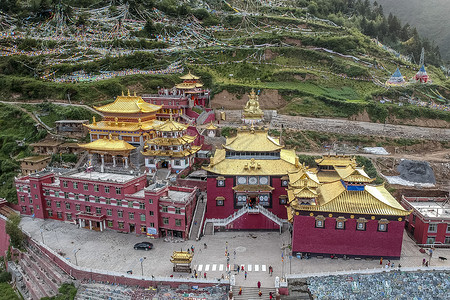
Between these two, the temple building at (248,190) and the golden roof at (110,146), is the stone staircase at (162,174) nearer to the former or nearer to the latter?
the golden roof at (110,146)

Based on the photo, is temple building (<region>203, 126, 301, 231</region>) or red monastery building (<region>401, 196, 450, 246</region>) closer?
red monastery building (<region>401, 196, 450, 246</region>)

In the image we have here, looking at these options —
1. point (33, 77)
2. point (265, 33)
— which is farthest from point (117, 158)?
point (265, 33)

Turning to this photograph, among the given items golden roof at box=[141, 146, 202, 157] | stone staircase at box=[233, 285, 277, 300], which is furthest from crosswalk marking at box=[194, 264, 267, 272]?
golden roof at box=[141, 146, 202, 157]

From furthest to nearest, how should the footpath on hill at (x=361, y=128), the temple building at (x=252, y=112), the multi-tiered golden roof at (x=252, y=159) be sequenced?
1. the footpath on hill at (x=361, y=128)
2. the temple building at (x=252, y=112)
3. the multi-tiered golden roof at (x=252, y=159)

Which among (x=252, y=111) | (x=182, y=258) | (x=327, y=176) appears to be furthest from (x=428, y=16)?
(x=182, y=258)

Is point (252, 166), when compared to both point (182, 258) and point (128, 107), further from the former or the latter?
point (128, 107)

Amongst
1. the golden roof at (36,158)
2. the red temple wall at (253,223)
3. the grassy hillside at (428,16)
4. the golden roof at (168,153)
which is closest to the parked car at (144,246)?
the red temple wall at (253,223)

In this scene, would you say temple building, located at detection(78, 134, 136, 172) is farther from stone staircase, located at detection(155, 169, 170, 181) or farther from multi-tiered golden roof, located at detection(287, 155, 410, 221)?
multi-tiered golden roof, located at detection(287, 155, 410, 221)
